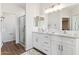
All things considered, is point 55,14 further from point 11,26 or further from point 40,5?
point 11,26

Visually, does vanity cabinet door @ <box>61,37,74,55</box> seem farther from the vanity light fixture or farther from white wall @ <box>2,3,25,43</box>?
white wall @ <box>2,3,25,43</box>

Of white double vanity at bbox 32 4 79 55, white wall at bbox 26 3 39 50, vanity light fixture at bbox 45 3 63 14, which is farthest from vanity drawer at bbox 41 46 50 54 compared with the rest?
vanity light fixture at bbox 45 3 63 14

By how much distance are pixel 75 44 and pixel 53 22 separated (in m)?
0.60

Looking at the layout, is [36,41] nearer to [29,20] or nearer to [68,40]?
[29,20]

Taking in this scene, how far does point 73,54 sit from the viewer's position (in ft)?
5.25

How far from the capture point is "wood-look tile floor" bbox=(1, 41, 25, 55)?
66.6 inches

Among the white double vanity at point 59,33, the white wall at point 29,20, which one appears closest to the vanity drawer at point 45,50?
the white double vanity at point 59,33

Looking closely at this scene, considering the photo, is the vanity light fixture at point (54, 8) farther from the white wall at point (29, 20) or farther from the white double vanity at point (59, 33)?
the white wall at point (29, 20)

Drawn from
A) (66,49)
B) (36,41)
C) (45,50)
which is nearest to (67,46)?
(66,49)

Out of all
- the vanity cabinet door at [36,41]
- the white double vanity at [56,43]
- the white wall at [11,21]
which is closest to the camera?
the white double vanity at [56,43]

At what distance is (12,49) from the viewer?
5.78 ft

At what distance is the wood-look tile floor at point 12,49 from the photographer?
1693 millimetres

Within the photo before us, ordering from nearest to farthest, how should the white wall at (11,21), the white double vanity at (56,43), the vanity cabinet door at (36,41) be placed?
1. the white double vanity at (56,43)
2. the white wall at (11,21)
3. the vanity cabinet door at (36,41)
